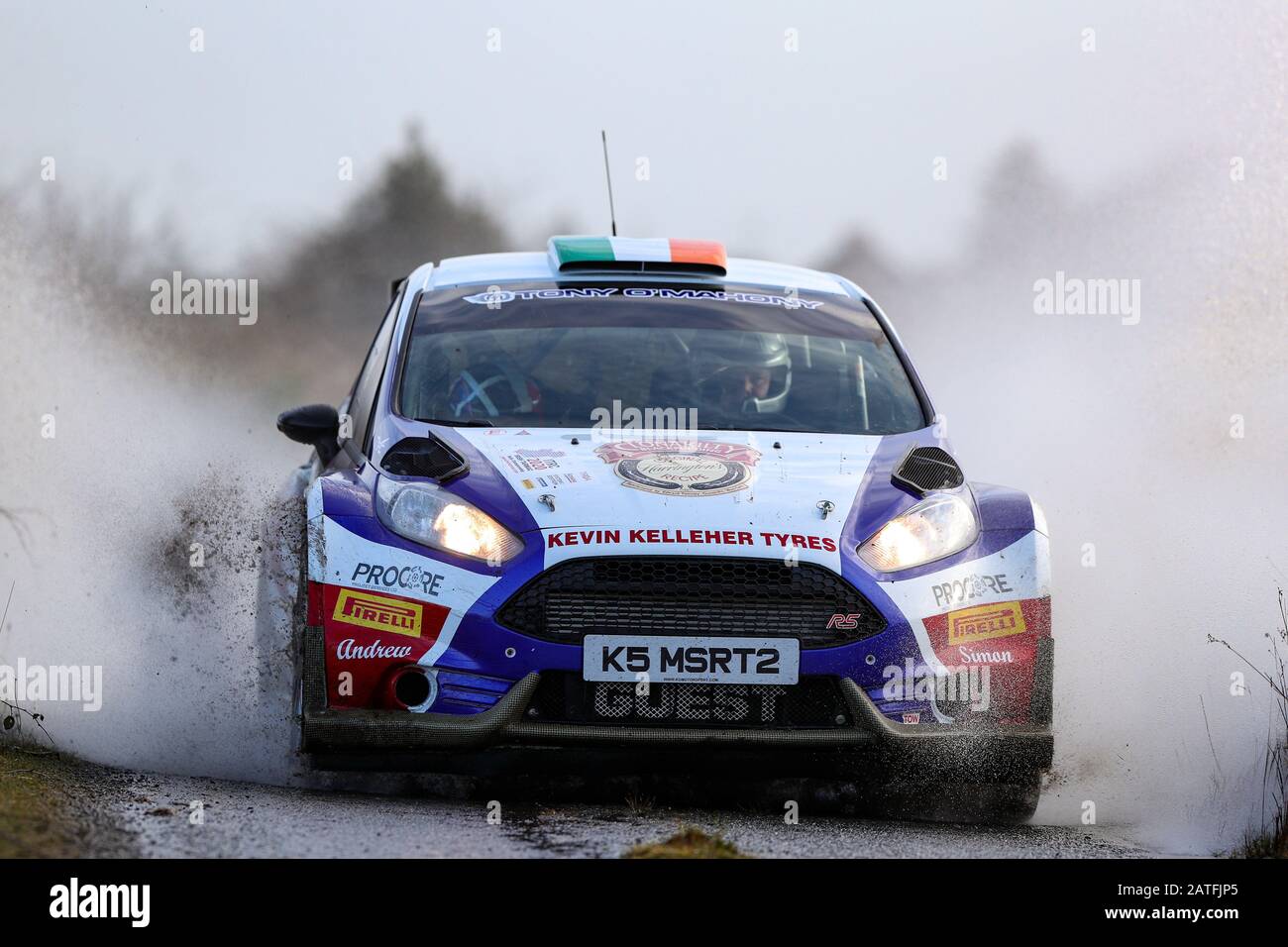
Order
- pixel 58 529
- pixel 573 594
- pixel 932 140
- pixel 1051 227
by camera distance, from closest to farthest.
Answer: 1. pixel 573 594
2. pixel 58 529
3. pixel 1051 227
4. pixel 932 140

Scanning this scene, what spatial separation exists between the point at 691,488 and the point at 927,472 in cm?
85

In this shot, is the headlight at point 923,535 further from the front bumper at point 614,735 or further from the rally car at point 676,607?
the front bumper at point 614,735

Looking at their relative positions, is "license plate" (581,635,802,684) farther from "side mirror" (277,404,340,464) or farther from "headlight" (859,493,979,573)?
"side mirror" (277,404,340,464)

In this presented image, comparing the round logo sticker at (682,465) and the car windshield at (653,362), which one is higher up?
the car windshield at (653,362)

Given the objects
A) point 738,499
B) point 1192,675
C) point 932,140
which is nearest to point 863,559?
point 738,499

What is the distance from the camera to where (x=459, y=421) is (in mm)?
6172

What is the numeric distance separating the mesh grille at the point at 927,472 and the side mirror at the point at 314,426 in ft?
7.06

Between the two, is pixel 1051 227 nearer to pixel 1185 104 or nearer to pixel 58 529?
pixel 1185 104

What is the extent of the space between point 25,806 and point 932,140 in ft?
51.5

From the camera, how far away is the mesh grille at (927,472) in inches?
227

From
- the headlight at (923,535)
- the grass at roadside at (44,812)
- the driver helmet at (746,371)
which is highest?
the driver helmet at (746,371)

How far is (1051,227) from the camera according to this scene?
16.1 m
